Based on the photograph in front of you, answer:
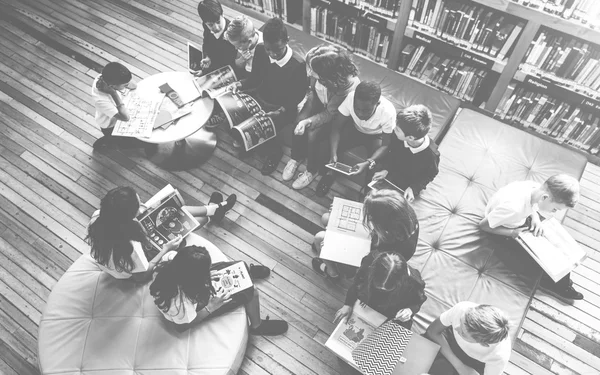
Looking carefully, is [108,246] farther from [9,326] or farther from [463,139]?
[463,139]

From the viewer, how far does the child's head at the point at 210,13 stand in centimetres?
312

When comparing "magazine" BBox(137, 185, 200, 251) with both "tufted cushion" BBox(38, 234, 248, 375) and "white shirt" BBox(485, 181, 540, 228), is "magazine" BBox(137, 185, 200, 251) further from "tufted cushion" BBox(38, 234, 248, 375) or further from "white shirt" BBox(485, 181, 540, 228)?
"white shirt" BBox(485, 181, 540, 228)

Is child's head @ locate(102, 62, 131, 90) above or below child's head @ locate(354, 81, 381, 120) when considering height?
below

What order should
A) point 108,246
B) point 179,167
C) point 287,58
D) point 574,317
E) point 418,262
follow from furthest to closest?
point 179,167 → point 287,58 → point 574,317 → point 418,262 → point 108,246

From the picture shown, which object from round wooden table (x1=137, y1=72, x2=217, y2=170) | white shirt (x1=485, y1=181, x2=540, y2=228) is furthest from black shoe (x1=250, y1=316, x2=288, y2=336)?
white shirt (x1=485, y1=181, x2=540, y2=228)

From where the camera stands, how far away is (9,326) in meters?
2.91

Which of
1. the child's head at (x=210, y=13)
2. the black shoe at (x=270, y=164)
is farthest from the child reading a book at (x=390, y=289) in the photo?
the child's head at (x=210, y=13)

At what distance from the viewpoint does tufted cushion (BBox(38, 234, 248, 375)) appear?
7.40ft

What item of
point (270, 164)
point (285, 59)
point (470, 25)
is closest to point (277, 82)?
point (285, 59)

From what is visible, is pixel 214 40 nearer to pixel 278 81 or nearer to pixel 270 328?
pixel 278 81

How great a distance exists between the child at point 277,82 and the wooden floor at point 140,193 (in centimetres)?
56

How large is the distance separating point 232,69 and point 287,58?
0.59 meters

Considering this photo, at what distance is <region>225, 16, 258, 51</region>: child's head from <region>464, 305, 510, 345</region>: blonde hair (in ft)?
8.01

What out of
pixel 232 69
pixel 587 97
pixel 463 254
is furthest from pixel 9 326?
pixel 587 97
